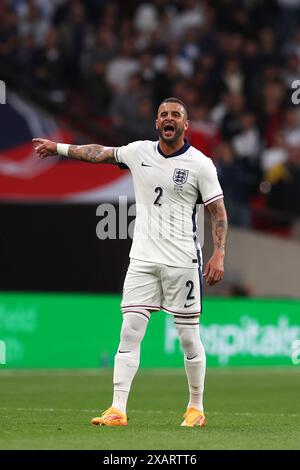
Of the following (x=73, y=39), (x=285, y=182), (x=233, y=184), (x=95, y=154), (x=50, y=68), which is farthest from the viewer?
(x=73, y=39)

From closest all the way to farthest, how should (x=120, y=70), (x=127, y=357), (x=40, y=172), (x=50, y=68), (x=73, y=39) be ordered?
(x=127, y=357) < (x=40, y=172) < (x=50, y=68) < (x=73, y=39) < (x=120, y=70)

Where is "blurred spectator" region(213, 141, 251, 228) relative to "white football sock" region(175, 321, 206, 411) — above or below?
above

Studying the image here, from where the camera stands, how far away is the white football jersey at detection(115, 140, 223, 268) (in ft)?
36.0

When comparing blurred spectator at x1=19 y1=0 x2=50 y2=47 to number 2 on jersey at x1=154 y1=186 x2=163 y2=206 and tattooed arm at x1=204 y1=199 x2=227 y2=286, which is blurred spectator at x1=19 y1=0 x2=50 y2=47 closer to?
number 2 on jersey at x1=154 y1=186 x2=163 y2=206

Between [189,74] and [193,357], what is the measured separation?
1380 cm

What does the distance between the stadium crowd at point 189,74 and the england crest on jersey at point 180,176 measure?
10819 mm

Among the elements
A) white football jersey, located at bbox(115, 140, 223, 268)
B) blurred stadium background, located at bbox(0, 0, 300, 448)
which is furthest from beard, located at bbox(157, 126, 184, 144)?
blurred stadium background, located at bbox(0, 0, 300, 448)

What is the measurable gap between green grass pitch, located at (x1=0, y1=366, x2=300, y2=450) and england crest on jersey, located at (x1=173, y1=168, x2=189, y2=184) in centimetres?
205

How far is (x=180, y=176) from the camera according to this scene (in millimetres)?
10961

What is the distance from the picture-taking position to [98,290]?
21.8 meters

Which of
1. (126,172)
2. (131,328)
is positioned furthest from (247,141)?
(131,328)

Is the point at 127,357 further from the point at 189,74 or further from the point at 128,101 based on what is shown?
the point at 189,74

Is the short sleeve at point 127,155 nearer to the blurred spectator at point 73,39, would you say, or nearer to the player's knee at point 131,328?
the player's knee at point 131,328
